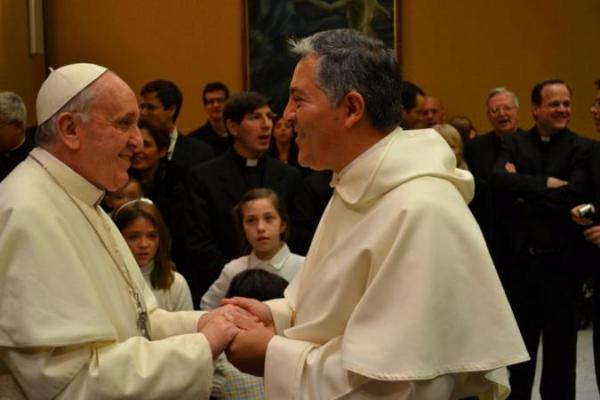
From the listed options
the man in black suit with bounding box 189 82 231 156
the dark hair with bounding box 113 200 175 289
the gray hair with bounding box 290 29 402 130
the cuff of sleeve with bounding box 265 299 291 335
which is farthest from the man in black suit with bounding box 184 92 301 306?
the gray hair with bounding box 290 29 402 130

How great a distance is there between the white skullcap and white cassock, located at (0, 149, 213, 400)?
12cm

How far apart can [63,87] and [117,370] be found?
0.76m

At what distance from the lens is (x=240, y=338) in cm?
279

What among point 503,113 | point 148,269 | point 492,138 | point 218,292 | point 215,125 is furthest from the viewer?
point 215,125

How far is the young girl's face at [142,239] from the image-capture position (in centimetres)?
477

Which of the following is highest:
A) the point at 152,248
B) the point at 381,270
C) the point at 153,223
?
the point at 381,270

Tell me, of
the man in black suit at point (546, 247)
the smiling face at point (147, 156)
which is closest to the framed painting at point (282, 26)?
the man in black suit at point (546, 247)

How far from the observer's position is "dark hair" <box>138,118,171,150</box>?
5.76m

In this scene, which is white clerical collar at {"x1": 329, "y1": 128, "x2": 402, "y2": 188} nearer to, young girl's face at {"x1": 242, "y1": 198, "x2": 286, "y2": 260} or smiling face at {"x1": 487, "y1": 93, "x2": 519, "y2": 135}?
young girl's face at {"x1": 242, "y1": 198, "x2": 286, "y2": 260}

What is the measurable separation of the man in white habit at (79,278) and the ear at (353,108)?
586 millimetres

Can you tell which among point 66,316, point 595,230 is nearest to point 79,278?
point 66,316

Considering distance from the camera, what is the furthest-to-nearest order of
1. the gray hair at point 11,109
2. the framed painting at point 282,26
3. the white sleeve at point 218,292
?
the framed painting at point 282,26 → the gray hair at point 11,109 → the white sleeve at point 218,292

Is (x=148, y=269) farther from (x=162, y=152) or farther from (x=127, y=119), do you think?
(x=127, y=119)

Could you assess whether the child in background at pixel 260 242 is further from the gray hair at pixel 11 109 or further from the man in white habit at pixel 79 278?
the man in white habit at pixel 79 278
